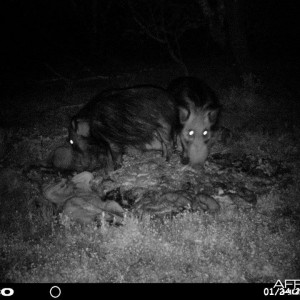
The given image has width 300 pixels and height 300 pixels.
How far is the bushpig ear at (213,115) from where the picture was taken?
649cm

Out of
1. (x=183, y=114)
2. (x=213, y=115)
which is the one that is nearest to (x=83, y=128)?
(x=183, y=114)

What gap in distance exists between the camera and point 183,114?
21.4 ft

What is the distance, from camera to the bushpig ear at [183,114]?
21.3 ft

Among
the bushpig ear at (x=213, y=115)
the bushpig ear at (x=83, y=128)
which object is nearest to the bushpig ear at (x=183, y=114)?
the bushpig ear at (x=213, y=115)

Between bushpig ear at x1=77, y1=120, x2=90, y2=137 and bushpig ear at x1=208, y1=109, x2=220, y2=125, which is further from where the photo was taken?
bushpig ear at x1=208, y1=109, x2=220, y2=125

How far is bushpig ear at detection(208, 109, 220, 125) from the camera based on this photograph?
649 centimetres

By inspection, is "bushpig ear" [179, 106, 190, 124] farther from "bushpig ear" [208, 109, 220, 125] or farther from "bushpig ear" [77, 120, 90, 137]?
"bushpig ear" [77, 120, 90, 137]

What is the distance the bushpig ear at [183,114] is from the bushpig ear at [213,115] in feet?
1.39

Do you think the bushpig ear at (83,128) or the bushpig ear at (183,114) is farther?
the bushpig ear at (183,114)

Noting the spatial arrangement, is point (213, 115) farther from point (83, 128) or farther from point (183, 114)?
point (83, 128)

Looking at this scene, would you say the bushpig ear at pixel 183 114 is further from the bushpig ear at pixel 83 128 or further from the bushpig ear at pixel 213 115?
the bushpig ear at pixel 83 128

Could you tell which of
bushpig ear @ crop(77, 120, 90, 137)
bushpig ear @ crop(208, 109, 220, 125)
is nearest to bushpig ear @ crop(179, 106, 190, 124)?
bushpig ear @ crop(208, 109, 220, 125)

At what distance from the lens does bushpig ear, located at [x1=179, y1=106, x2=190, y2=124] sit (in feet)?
21.3

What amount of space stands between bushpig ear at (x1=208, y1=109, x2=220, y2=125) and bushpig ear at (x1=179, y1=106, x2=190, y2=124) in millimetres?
423
